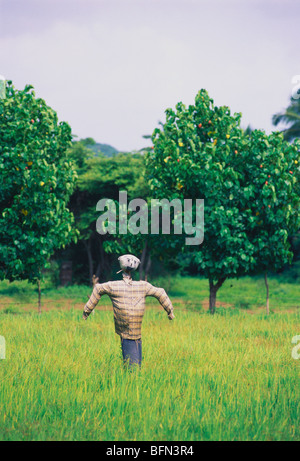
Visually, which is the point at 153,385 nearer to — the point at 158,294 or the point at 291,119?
the point at 158,294

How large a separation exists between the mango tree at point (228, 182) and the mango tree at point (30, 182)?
98.1 inches

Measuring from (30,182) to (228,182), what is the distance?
488cm

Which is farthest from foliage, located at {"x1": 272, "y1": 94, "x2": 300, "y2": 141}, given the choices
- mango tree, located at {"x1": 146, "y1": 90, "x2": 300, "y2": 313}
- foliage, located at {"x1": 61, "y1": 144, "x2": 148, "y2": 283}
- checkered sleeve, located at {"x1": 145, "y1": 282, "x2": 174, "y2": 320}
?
checkered sleeve, located at {"x1": 145, "y1": 282, "x2": 174, "y2": 320}

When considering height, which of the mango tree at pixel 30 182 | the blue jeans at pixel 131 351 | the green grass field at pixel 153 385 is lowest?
the green grass field at pixel 153 385

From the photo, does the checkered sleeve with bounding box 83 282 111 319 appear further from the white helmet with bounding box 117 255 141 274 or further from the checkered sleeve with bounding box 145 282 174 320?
the checkered sleeve with bounding box 145 282 174 320

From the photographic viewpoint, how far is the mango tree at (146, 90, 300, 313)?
1309cm

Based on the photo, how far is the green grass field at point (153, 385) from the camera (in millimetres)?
4875

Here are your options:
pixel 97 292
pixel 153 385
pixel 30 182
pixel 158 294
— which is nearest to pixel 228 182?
pixel 30 182

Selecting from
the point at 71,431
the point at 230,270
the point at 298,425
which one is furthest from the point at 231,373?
the point at 230,270

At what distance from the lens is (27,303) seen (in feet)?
61.3

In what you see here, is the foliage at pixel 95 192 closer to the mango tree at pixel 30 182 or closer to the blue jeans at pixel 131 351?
the mango tree at pixel 30 182

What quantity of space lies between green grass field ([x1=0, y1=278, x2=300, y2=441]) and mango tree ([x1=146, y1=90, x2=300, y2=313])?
315 centimetres

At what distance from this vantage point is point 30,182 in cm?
1245

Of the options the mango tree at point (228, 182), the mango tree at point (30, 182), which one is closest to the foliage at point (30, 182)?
the mango tree at point (30, 182)
